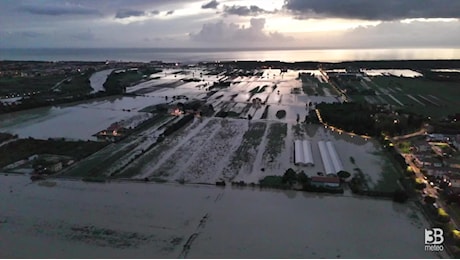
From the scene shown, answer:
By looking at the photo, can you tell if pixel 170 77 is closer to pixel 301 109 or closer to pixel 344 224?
pixel 301 109

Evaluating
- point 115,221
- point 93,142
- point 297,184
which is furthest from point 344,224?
point 93,142

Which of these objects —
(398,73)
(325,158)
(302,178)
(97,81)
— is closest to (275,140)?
(325,158)

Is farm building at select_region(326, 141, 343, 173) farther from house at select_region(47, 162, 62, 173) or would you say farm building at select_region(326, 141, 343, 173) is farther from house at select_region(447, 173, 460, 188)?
house at select_region(47, 162, 62, 173)

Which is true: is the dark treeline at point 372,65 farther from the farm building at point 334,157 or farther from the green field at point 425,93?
the farm building at point 334,157

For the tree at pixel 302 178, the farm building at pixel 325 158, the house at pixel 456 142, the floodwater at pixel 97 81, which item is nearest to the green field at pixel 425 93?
the house at pixel 456 142

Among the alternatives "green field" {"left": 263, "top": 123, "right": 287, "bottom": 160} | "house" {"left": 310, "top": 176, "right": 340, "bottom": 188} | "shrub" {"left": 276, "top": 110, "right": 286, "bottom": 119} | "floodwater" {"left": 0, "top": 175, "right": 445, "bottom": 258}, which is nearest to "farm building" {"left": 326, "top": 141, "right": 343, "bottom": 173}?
"house" {"left": 310, "top": 176, "right": 340, "bottom": 188}

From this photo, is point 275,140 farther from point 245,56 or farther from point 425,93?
point 245,56
